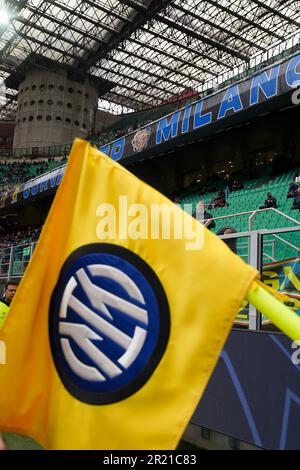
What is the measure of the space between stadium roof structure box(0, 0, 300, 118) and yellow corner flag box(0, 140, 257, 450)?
28798 mm

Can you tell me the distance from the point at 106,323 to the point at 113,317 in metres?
0.03

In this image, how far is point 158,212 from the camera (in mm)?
1219

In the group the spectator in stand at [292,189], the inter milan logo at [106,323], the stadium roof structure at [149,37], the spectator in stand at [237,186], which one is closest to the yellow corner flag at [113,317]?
the inter milan logo at [106,323]

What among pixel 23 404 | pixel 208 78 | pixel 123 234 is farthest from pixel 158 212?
pixel 208 78

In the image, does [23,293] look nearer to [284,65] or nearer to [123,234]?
[123,234]

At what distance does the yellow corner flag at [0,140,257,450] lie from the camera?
1123 mm

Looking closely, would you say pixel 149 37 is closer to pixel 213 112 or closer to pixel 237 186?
pixel 213 112

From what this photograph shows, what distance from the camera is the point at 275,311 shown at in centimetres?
106

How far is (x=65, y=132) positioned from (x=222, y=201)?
105ft

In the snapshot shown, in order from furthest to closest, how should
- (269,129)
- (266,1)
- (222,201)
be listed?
(266,1)
(269,129)
(222,201)

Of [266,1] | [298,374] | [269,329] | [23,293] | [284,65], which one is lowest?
[298,374]

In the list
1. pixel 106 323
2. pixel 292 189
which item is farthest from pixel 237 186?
pixel 106 323

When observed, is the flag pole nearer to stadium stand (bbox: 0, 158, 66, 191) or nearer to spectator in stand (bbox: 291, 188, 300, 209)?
spectator in stand (bbox: 291, 188, 300, 209)

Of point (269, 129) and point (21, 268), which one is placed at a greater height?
point (269, 129)
